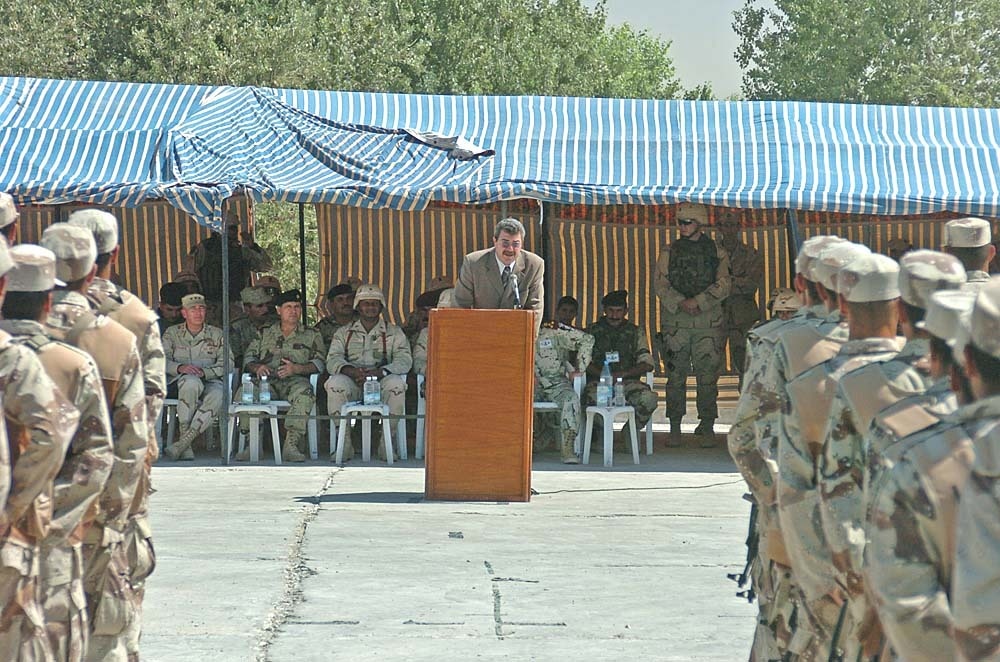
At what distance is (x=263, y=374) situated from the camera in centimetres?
1391

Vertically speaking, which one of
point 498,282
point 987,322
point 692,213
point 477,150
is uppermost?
point 477,150

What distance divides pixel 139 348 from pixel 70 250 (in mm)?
500

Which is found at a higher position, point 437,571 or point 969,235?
point 969,235

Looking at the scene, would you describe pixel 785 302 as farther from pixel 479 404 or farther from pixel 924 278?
pixel 924 278

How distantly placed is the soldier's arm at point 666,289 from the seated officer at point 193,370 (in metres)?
3.95

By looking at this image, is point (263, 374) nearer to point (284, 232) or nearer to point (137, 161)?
point (137, 161)

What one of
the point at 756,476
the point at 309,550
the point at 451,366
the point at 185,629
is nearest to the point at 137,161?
the point at 451,366

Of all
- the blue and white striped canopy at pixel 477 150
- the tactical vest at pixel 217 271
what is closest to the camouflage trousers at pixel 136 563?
the blue and white striped canopy at pixel 477 150

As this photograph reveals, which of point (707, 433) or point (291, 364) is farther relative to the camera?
point (707, 433)

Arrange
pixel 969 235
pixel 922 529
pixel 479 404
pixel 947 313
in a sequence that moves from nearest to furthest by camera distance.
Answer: pixel 922 529
pixel 947 313
pixel 969 235
pixel 479 404

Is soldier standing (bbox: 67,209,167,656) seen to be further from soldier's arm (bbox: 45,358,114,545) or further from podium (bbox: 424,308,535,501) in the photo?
podium (bbox: 424,308,535,501)

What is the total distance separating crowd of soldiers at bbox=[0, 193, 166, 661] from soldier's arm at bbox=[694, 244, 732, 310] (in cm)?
971

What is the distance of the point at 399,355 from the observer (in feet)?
45.8

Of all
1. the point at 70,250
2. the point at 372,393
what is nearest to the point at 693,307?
the point at 372,393
